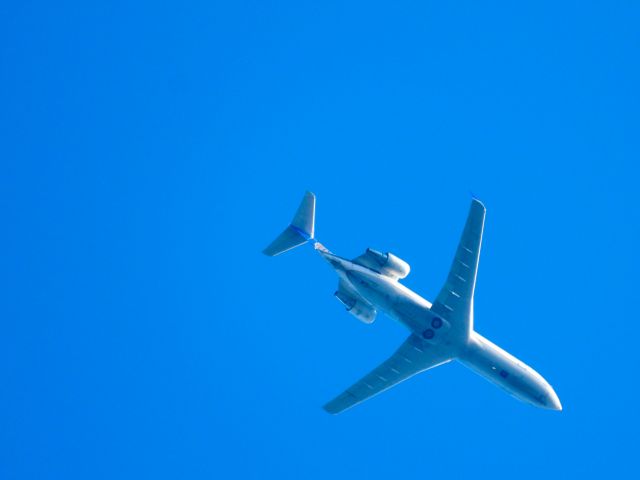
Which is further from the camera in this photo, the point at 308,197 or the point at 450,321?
the point at 308,197

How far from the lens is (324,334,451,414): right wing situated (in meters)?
61.1

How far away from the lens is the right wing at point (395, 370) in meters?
61.1

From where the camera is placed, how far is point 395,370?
63.0 m

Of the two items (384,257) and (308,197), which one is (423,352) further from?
(308,197)

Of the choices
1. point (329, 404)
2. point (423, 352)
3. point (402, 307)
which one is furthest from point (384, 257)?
point (329, 404)

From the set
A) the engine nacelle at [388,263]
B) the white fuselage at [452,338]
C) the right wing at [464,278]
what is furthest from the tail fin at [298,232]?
the right wing at [464,278]

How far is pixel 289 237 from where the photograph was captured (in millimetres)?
62844

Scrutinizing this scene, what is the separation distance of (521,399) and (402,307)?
1111cm

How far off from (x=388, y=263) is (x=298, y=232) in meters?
7.23

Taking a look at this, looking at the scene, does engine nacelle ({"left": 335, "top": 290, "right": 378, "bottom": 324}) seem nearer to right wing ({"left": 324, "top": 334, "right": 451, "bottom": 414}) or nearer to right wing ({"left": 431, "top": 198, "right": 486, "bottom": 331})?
right wing ({"left": 324, "top": 334, "right": 451, "bottom": 414})

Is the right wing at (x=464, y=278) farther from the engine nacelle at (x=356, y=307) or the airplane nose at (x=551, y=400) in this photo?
the airplane nose at (x=551, y=400)

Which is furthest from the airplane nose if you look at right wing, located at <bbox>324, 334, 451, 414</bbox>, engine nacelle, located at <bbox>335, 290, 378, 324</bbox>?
engine nacelle, located at <bbox>335, 290, 378, 324</bbox>

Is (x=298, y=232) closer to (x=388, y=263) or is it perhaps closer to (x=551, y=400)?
(x=388, y=263)

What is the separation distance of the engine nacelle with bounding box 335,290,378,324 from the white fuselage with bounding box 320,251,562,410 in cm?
191
